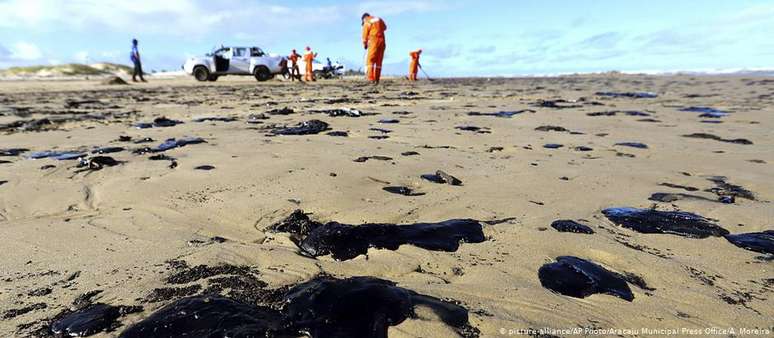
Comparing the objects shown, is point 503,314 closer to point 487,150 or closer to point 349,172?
point 349,172

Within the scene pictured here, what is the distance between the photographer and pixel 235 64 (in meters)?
20.6

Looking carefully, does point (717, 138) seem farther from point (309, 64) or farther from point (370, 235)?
point (309, 64)

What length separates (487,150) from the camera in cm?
420

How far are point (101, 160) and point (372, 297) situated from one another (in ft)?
9.37

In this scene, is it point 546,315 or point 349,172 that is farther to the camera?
point 349,172

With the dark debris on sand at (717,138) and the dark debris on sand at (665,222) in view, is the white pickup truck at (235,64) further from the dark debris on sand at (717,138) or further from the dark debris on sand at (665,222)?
the dark debris on sand at (665,222)

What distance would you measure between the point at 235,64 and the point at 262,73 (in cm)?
121

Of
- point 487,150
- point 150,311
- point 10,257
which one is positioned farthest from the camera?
point 487,150

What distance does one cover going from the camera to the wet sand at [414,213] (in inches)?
62.6

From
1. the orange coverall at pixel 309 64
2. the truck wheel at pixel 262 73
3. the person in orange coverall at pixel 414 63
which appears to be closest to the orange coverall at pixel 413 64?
the person in orange coverall at pixel 414 63

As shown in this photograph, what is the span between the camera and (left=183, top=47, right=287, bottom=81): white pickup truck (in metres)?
20.3

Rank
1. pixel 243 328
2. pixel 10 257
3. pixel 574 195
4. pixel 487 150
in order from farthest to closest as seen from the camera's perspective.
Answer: pixel 487 150
pixel 574 195
pixel 10 257
pixel 243 328

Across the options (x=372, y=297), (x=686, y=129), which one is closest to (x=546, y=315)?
(x=372, y=297)

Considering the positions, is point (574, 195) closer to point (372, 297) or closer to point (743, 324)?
point (743, 324)
